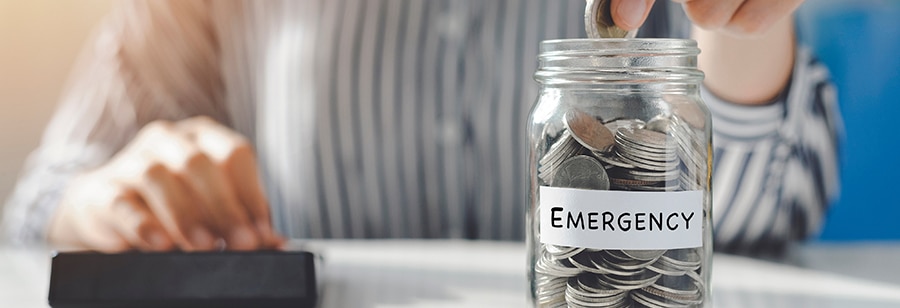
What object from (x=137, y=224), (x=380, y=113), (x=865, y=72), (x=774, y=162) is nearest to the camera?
(x=137, y=224)

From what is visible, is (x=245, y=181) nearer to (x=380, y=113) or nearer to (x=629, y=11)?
(x=380, y=113)

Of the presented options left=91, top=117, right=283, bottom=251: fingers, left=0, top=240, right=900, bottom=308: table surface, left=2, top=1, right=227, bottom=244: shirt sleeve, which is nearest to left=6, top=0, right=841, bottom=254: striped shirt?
left=2, top=1, right=227, bottom=244: shirt sleeve

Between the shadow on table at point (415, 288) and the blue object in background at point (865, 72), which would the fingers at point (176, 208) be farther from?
the blue object in background at point (865, 72)

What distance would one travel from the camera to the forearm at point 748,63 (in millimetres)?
695

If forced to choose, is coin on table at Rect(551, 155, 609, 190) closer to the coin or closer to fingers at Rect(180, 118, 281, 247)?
the coin

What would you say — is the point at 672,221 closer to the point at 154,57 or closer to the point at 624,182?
the point at 624,182

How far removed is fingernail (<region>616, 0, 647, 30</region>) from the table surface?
0.64ft

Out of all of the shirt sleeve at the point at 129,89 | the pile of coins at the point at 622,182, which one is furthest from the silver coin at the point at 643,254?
the shirt sleeve at the point at 129,89

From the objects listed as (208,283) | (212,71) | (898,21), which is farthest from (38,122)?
(898,21)

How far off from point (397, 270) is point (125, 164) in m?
0.25

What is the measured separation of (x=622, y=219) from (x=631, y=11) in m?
0.09

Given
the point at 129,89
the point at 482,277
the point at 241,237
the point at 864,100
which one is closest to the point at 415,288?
the point at 482,277

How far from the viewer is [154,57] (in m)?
1.02

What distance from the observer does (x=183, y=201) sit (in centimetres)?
66
